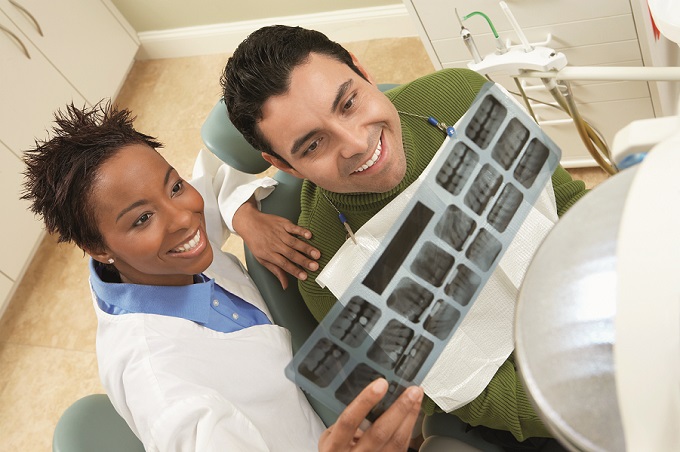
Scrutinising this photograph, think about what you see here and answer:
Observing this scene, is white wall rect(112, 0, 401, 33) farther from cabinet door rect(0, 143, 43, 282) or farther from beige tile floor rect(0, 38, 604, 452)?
cabinet door rect(0, 143, 43, 282)

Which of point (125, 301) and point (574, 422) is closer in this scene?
point (574, 422)

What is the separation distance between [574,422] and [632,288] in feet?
0.23

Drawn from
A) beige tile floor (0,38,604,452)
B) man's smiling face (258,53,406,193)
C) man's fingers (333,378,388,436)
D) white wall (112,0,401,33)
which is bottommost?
beige tile floor (0,38,604,452)

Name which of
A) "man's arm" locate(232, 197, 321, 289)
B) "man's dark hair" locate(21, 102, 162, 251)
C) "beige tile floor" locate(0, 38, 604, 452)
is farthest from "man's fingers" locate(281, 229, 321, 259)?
"beige tile floor" locate(0, 38, 604, 452)

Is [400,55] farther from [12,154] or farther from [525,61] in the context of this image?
[525,61]

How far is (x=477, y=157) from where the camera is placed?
2.72ft

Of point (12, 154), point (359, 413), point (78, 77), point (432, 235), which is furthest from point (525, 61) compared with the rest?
point (78, 77)

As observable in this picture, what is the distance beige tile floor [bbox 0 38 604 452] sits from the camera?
7.48 feet

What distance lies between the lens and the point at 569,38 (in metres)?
1.52

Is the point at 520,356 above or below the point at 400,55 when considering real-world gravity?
above

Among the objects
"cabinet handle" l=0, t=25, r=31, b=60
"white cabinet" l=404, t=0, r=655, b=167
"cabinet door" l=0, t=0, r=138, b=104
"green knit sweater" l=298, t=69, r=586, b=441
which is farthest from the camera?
"cabinet door" l=0, t=0, r=138, b=104

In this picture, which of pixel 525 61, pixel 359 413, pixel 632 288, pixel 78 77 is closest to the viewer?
pixel 632 288

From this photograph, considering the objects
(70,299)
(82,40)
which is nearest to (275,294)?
→ (70,299)

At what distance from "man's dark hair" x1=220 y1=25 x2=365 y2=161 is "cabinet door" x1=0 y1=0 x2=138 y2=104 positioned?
173 centimetres
